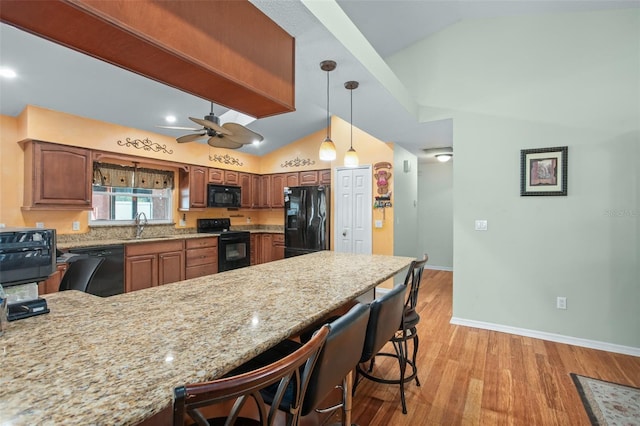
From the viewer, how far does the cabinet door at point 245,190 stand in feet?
20.0

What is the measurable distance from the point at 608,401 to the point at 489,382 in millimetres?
716

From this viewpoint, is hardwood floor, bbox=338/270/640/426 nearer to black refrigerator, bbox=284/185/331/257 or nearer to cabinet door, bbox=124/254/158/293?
black refrigerator, bbox=284/185/331/257

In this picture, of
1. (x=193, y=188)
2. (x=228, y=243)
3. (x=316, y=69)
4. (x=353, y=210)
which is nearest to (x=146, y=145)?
(x=193, y=188)

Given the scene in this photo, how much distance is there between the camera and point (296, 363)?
2.63 ft

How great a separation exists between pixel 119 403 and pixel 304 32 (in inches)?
71.9

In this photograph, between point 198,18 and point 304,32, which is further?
point 304,32

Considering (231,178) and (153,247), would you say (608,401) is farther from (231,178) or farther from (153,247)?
(231,178)

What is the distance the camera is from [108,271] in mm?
3734

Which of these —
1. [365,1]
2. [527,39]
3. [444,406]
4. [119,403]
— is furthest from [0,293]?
[527,39]

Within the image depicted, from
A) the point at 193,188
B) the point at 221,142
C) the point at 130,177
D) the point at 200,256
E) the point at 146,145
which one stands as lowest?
the point at 200,256

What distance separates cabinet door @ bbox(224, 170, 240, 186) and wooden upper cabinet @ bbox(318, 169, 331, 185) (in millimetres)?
1647

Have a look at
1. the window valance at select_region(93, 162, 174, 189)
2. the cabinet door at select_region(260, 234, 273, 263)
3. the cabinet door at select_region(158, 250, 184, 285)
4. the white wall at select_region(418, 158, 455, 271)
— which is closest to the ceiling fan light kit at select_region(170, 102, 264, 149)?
the window valance at select_region(93, 162, 174, 189)

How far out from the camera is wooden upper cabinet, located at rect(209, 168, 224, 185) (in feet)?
17.9

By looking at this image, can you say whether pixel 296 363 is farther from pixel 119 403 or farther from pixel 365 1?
pixel 365 1
